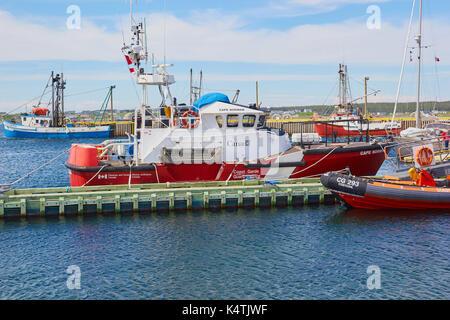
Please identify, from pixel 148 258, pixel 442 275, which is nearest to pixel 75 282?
pixel 148 258

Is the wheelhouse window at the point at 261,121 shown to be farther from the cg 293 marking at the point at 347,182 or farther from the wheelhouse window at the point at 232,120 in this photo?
the cg 293 marking at the point at 347,182

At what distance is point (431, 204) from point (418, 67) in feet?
61.3

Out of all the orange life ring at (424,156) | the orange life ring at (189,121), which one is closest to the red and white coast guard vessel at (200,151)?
the orange life ring at (189,121)

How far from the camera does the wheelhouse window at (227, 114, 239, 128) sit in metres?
23.5

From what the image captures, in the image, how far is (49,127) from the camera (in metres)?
83.7

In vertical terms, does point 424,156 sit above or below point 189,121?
below

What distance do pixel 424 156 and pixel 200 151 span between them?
1124cm

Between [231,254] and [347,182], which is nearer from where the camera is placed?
[231,254]

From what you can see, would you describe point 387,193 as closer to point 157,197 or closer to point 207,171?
point 207,171

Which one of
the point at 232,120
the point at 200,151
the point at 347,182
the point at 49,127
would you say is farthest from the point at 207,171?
the point at 49,127

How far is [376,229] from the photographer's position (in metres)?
18.6

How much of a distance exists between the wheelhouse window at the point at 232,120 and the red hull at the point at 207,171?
80.7 inches

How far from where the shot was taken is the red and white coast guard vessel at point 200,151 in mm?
23078

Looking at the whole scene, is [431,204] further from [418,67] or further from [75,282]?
[418,67]
